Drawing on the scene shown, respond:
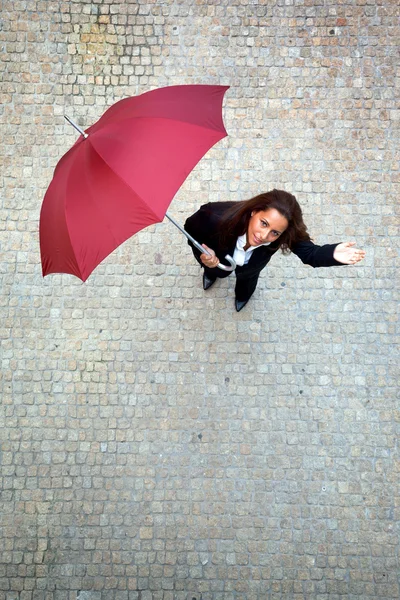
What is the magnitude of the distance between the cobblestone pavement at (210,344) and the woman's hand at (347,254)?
1.81 m

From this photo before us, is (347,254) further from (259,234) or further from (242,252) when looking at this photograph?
(242,252)

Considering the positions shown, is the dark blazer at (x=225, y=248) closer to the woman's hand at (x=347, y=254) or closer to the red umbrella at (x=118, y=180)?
the woman's hand at (x=347, y=254)

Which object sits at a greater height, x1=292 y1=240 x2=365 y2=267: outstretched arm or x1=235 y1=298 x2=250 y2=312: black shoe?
x1=292 y1=240 x2=365 y2=267: outstretched arm

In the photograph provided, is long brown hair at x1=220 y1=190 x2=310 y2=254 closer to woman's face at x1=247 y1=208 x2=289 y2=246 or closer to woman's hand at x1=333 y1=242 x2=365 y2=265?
woman's face at x1=247 y1=208 x2=289 y2=246

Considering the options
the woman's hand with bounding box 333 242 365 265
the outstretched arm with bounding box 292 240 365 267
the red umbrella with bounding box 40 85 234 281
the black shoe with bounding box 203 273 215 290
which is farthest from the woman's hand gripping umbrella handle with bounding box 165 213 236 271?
the black shoe with bounding box 203 273 215 290

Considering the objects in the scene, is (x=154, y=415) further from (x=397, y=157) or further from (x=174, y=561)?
(x=397, y=157)

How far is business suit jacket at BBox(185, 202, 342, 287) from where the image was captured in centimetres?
448

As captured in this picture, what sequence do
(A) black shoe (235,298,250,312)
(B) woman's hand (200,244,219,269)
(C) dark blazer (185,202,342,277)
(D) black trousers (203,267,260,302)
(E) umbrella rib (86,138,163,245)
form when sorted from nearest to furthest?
(E) umbrella rib (86,138,163,245) → (C) dark blazer (185,202,342,277) → (B) woman's hand (200,244,219,269) → (D) black trousers (203,267,260,302) → (A) black shoe (235,298,250,312)

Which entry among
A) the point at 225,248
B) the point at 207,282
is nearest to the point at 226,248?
the point at 225,248

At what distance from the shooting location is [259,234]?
14.1 feet

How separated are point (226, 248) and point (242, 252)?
0.14 metres

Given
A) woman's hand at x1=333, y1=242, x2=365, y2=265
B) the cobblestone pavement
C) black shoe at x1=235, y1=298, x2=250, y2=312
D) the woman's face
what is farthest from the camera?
black shoe at x1=235, y1=298, x2=250, y2=312

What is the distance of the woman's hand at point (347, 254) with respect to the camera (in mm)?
4352

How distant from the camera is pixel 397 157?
20.9 feet
